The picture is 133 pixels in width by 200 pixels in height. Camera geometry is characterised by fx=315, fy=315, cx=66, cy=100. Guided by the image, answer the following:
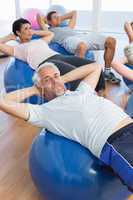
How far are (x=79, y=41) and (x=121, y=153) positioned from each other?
2.18 meters

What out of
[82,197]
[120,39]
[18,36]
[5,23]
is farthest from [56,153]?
[5,23]

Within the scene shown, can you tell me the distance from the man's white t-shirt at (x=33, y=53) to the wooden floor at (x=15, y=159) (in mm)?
556

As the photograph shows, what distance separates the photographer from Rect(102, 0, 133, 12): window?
586cm

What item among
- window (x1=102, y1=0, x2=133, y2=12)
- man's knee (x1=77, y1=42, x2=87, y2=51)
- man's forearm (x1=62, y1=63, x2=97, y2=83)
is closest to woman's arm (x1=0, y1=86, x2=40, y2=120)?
man's forearm (x1=62, y1=63, x2=97, y2=83)

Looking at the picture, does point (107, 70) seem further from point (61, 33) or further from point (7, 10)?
point (7, 10)

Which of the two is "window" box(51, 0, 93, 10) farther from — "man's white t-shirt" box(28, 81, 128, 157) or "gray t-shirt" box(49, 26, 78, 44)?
"man's white t-shirt" box(28, 81, 128, 157)

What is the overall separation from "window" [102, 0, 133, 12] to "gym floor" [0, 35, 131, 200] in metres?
3.32

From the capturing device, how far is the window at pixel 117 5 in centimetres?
586

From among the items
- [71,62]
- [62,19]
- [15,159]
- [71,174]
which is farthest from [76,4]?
[71,174]

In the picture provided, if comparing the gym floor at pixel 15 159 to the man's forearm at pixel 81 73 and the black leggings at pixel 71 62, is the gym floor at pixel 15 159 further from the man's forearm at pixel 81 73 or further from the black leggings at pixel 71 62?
the man's forearm at pixel 81 73

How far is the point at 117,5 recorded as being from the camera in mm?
6004

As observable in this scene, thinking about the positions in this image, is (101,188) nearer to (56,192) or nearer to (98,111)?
(56,192)

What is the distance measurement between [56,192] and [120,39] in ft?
14.3

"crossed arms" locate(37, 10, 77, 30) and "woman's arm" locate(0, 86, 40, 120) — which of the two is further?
"crossed arms" locate(37, 10, 77, 30)
